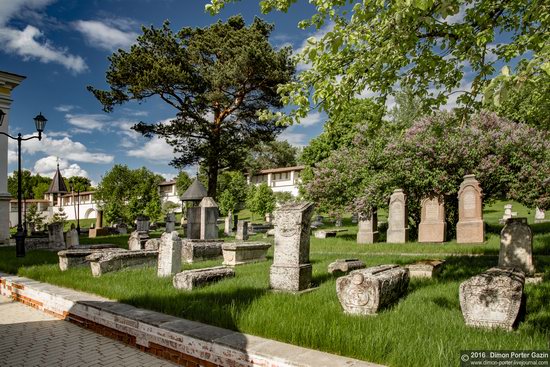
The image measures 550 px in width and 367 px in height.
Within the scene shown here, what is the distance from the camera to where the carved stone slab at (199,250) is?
12.0 meters

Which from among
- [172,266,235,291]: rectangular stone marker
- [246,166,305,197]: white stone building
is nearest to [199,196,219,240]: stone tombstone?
[172,266,235,291]: rectangular stone marker

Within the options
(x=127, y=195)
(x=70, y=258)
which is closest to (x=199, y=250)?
(x=70, y=258)

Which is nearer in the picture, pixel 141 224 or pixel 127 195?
pixel 141 224

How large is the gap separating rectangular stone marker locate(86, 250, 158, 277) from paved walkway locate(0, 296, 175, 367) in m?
2.24

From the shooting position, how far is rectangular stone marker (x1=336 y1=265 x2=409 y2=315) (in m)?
5.39

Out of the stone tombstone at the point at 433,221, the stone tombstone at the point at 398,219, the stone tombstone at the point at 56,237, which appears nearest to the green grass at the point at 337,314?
the stone tombstone at the point at 433,221

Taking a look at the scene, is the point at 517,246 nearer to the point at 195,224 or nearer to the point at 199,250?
the point at 199,250

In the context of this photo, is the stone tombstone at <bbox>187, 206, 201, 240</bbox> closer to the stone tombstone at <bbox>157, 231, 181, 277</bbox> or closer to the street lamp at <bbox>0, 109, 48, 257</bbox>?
the street lamp at <bbox>0, 109, 48, 257</bbox>

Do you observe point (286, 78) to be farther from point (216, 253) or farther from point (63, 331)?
point (63, 331)

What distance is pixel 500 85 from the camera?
337 cm

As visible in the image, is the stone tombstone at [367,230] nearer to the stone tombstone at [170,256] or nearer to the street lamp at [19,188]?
the stone tombstone at [170,256]

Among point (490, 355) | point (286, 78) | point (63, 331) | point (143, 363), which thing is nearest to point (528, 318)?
point (490, 355)

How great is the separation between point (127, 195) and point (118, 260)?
40.2 metres

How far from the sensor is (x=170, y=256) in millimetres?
8914
